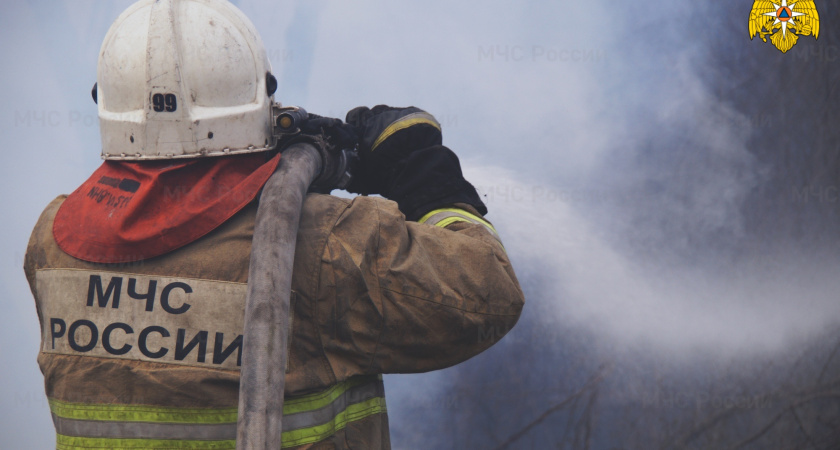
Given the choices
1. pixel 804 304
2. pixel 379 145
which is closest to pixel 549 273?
pixel 804 304

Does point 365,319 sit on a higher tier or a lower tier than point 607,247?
lower

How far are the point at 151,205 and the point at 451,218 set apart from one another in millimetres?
559

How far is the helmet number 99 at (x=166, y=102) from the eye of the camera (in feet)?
4.22

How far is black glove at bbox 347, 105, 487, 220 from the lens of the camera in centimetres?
145

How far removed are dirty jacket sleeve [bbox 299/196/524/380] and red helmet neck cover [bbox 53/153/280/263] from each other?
0.15 metres

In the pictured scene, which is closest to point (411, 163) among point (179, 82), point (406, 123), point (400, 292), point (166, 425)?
point (406, 123)

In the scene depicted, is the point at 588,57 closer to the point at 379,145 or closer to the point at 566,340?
the point at 566,340

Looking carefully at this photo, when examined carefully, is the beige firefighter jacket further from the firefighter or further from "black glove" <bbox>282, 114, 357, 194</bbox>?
"black glove" <bbox>282, 114, 357, 194</bbox>

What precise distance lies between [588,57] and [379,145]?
1.22m

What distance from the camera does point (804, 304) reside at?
254cm

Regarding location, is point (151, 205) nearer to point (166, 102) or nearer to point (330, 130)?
point (166, 102)

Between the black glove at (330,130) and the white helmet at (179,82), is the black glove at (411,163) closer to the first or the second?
the black glove at (330,130)

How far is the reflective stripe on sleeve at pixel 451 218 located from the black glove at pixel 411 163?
15 millimetres

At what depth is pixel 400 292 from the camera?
1.24 m
